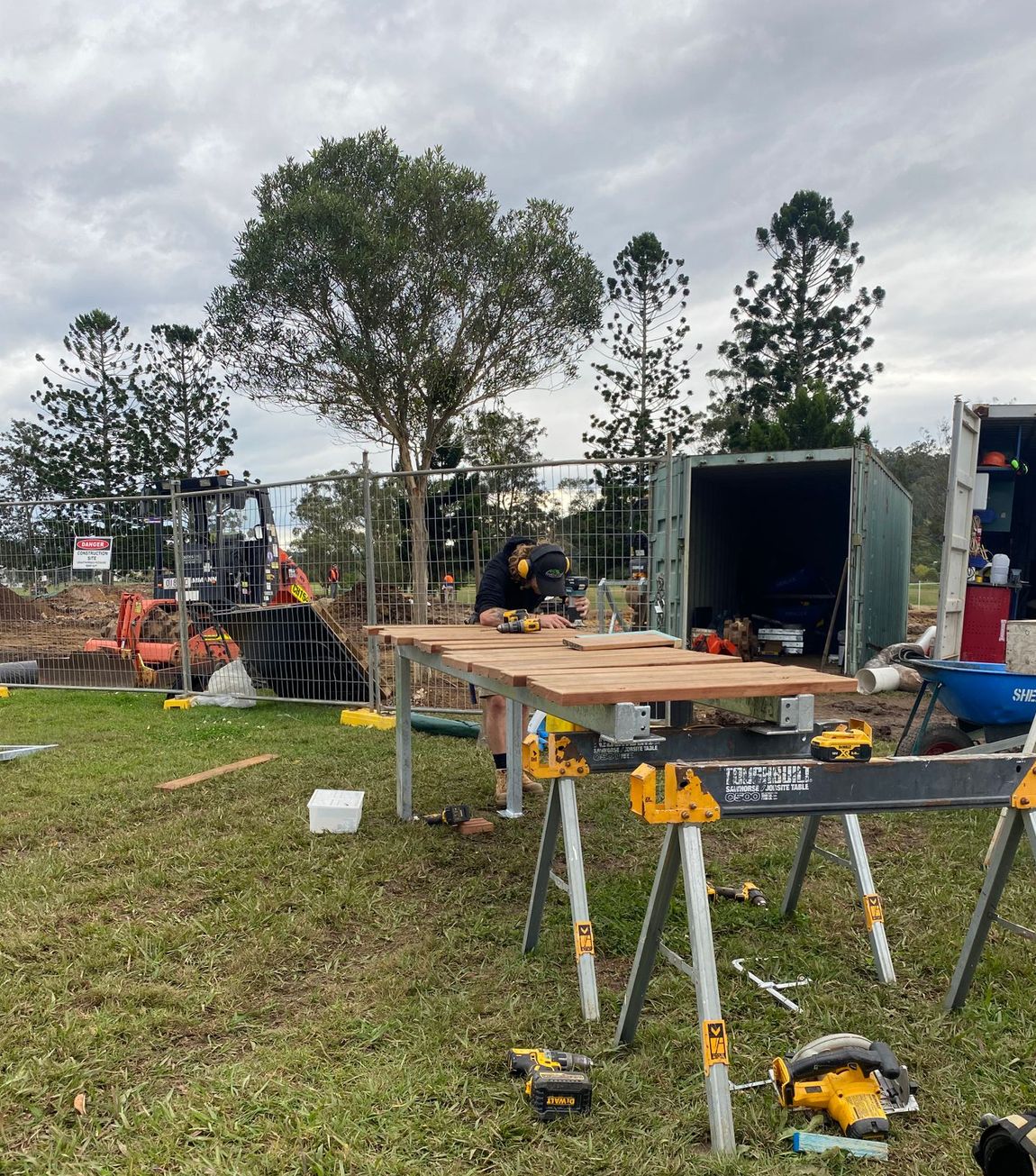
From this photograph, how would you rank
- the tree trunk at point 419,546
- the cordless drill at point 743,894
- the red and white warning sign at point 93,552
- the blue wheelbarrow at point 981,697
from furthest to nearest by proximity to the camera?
the red and white warning sign at point 93,552 → the tree trunk at point 419,546 → the blue wheelbarrow at point 981,697 → the cordless drill at point 743,894

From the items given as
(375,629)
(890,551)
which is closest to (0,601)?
(375,629)

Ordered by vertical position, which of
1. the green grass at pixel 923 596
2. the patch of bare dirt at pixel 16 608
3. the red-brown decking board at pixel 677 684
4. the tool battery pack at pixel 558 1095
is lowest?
the green grass at pixel 923 596

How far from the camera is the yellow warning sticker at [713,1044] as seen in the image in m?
2.02

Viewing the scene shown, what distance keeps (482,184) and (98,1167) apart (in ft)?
63.1

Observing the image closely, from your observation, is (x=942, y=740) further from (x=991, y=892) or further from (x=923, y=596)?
(x=923, y=596)

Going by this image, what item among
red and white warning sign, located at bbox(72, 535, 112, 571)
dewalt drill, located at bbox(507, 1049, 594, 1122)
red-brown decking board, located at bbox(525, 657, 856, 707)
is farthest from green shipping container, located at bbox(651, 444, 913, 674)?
red and white warning sign, located at bbox(72, 535, 112, 571)

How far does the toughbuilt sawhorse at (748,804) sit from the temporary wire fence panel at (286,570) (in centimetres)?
447

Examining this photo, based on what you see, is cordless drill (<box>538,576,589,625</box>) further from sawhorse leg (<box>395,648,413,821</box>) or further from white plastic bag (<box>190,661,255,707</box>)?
white plastic bag (<box>190,661,255,707</box>)

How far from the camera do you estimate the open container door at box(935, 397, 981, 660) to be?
6414mm

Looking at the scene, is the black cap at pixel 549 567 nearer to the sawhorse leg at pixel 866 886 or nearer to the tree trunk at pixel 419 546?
the sawhorse leg at pixel 866 886

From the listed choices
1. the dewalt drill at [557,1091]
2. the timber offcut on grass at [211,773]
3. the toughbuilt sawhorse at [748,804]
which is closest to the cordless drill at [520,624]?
the toughbuilt sawhorse at [748,804]

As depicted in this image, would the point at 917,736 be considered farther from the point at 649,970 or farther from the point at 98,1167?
the point at 98,1167

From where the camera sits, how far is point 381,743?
670cm

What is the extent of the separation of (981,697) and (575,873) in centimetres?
354
